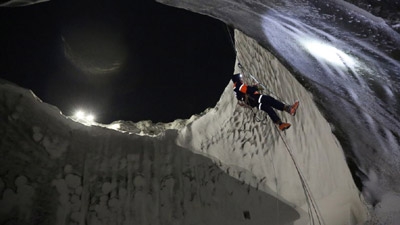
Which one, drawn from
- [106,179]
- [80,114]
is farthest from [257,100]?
[80,114]

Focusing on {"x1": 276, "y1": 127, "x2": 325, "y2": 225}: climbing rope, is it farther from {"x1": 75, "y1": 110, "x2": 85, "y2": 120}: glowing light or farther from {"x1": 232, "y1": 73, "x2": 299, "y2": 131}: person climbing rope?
{"x1": 75, "y1": 110, "x2": 85, "y2": 120}: glowing light

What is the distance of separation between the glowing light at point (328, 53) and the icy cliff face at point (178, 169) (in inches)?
63.5

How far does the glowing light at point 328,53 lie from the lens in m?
2.66

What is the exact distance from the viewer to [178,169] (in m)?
5.31

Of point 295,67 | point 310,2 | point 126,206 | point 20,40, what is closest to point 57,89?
point 20,40

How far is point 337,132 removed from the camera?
11.3 feet

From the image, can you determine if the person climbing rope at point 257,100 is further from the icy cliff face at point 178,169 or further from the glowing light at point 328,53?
the glowing light at point 328,53

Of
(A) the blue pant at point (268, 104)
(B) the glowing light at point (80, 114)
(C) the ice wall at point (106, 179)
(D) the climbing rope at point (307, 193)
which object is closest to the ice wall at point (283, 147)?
(D) the climbing rope at point (307, 193)

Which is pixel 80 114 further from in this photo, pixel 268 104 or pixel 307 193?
pixel 307 193

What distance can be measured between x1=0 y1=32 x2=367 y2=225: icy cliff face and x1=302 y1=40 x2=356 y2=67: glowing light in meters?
1.61

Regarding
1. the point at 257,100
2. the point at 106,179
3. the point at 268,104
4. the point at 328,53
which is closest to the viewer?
the point at 328,53

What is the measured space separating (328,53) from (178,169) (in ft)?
10.5

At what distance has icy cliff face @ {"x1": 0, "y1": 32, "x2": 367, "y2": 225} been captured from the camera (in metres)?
4.40

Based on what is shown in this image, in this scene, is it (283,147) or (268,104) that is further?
(283,147)
